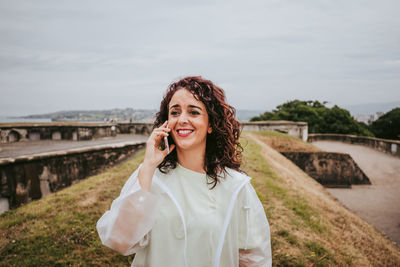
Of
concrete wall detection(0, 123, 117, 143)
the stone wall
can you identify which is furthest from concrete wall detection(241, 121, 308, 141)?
concrete wall detection(0, 123, 117, 143)

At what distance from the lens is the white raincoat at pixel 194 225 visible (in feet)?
4.53

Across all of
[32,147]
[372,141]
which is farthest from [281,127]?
[32,147]

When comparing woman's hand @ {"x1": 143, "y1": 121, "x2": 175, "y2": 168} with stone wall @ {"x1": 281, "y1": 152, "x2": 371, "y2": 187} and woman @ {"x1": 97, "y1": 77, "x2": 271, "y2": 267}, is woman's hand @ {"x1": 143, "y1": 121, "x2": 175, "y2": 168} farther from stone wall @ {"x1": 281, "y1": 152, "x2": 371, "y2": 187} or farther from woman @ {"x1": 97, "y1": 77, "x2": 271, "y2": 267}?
stone wall @ {"x1": 281, "y1": 152, "x2": 371, "y2": 187}

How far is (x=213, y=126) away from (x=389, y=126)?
41.5m

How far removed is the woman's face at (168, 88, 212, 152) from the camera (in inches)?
66.7

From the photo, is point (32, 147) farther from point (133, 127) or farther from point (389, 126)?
point (389, 126)

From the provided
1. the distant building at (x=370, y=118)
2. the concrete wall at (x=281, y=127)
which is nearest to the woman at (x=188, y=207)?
the concrete wall at (x=281, y=127)

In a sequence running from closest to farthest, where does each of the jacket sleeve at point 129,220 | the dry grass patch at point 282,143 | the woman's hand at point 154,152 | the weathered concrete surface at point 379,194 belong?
Answer: the jacket sleeve at point 129,220, the woman's hand at point 154,152, the weathered concrete surface at point 379,194, the dry grass patch at point 282,143

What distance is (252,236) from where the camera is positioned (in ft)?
5.14

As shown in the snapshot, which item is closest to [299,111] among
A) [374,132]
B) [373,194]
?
[374,132]

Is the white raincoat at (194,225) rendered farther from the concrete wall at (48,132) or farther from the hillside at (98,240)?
the concrete wall at (48,132)

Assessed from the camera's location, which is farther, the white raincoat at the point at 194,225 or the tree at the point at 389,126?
the tree at the point at 389,126

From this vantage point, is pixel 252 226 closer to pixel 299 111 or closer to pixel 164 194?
pixel 164 194

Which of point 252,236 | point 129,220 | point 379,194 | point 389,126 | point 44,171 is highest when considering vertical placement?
point 389,126
